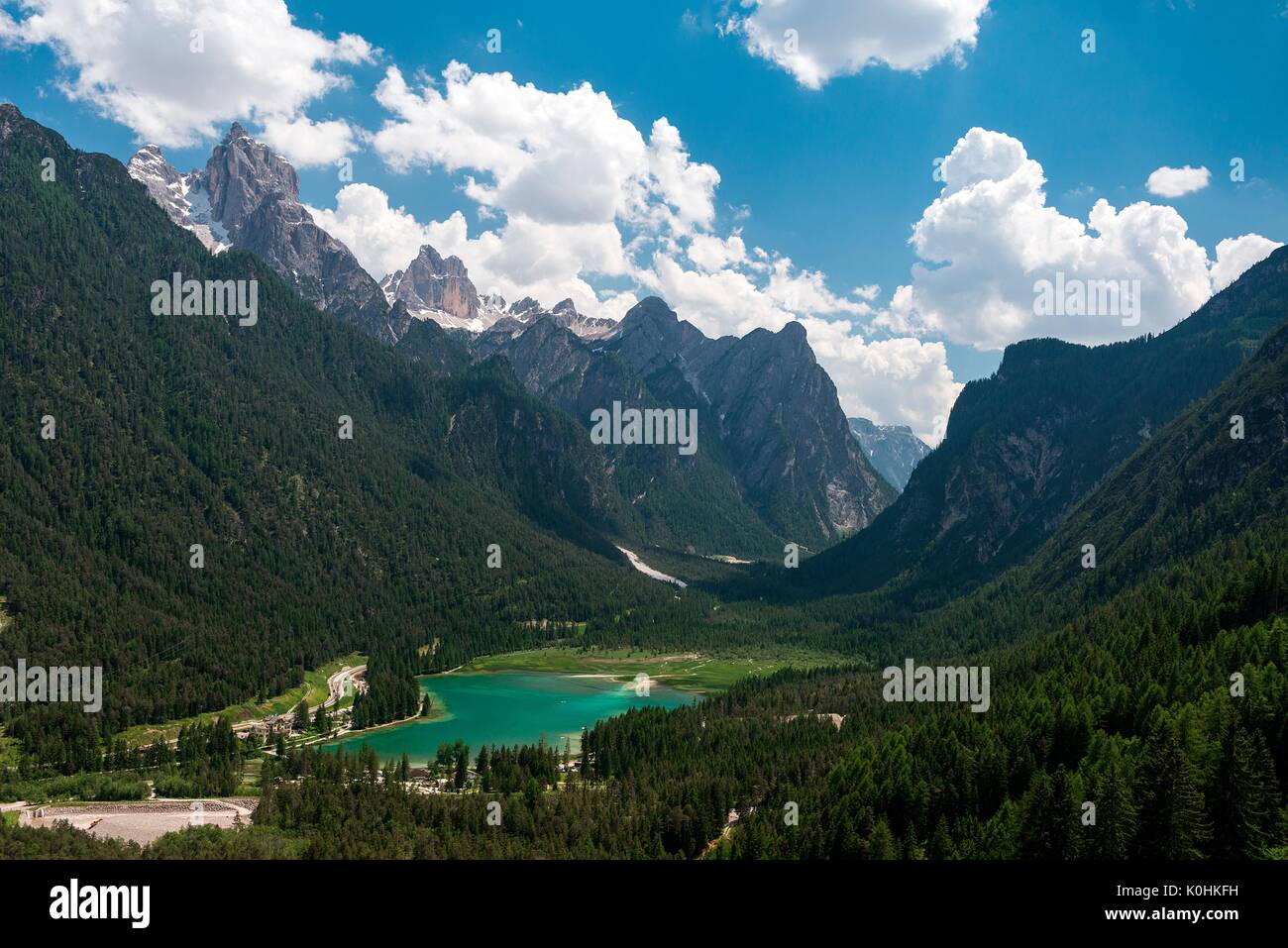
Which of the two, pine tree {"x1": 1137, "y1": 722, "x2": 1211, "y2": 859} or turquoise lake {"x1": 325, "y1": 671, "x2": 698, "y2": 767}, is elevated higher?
pine tree {"x1": 1137, "y1": 722, "x2": 1211, "y2": 859}

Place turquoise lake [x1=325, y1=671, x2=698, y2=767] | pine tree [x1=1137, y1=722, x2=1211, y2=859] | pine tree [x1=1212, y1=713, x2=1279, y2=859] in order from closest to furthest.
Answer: pine tree [x1=1212, y1=713, x2=1279, y2=859]
pine tree [x1=1137, y1=722, x2=1211, y2=859]
turquoise lake [x1=325, y1=671, x2=698, y2=767]

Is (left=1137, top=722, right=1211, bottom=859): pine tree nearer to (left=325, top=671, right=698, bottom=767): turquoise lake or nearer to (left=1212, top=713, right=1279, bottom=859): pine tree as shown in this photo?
(left=1212, top=713, right=1279, bottom=859): pine tree

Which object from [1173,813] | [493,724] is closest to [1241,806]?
[1173,813]

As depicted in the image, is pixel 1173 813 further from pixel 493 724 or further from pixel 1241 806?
pixel 493 724

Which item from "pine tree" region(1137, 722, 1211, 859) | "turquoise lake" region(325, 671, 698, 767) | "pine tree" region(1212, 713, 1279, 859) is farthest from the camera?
"turquoise lake" region(325, 671, 698, 767)

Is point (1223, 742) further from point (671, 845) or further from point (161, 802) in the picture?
point (161, 802)

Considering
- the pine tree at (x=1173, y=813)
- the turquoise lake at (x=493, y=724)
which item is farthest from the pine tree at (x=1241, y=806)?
the turquoise lake at (x=493, y=724)

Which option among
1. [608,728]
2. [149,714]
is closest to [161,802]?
[149,714]

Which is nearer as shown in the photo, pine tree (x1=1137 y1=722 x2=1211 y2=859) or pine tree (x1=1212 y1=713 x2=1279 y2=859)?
pine tree (x1=1212 y1=713 x2=1279 y2=859)

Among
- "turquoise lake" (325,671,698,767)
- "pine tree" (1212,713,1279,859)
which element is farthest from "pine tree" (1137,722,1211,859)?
"turquoise lake" (325,671,698,767)

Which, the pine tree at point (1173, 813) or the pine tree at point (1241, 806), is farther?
the pine tree at point (1173, 813)

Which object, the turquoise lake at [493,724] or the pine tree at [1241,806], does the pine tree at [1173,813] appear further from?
the turquoise lake at [493,724]
